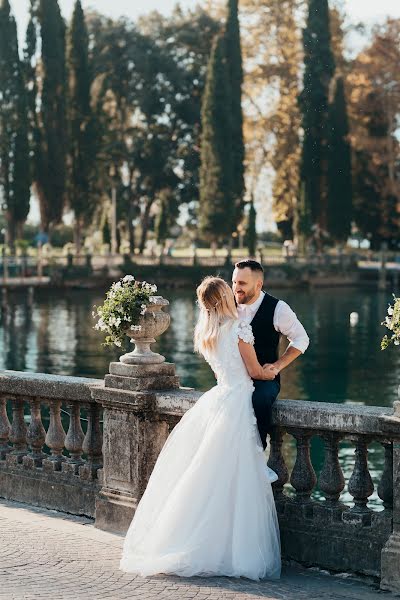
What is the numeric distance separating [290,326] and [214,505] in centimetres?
99

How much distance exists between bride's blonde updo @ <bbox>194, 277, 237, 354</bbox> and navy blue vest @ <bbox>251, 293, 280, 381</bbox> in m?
0.14

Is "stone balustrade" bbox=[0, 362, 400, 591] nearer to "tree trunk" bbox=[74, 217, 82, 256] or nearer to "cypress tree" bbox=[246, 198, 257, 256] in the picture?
"tree trunk" bbox=[74, 217, 82, 256]

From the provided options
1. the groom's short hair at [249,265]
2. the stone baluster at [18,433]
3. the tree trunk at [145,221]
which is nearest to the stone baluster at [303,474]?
the groom's short hair at [249,265]

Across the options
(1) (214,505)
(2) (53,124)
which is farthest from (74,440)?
(2) (53,124)

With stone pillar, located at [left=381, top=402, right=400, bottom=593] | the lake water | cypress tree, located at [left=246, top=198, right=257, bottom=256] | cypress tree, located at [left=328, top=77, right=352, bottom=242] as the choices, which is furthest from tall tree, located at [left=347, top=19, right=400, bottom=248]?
stone pillar, located at [left=381, top=402, right=400, bottom=593]

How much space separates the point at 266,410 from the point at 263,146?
58.6 m

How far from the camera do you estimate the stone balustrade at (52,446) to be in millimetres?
7168

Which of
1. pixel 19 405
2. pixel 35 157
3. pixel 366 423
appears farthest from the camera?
pixel 35 157

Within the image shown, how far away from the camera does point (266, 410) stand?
6.04 metres

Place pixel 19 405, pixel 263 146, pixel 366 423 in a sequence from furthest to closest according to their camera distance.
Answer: pixel 263 146 < pixel 19 405 < pixel 366 423

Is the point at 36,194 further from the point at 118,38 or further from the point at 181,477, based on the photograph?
the point at 181,477

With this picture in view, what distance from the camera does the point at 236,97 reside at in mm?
60688

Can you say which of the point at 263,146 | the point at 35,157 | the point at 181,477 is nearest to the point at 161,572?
the point at 181,477

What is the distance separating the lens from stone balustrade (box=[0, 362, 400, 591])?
19.2 feet
